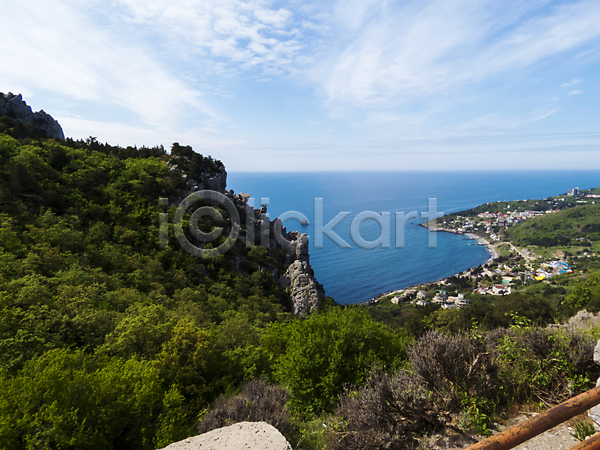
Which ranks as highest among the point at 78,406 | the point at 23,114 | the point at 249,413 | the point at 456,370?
the point at 23,114

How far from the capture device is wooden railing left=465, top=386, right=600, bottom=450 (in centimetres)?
160

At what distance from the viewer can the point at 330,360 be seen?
11180 millimetres

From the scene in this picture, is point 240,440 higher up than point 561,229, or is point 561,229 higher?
point 240,440

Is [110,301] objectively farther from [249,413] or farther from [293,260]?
[293,260]

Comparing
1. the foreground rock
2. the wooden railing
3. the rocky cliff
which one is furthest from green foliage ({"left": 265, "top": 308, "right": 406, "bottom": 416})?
the rocky cliff

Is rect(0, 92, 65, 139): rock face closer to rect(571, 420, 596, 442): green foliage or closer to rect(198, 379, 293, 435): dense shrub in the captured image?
rect(198, 379, 293, 435): dense shrub

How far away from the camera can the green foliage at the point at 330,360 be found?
1098cm

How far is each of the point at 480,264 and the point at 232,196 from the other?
110831 mm

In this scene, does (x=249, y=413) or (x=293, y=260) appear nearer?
(x=249, y=413)

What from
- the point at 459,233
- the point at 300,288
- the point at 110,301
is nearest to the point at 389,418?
the point at 110,301

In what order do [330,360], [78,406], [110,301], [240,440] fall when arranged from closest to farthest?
[240,440] → [78,406] → [330,360] → [110,301]

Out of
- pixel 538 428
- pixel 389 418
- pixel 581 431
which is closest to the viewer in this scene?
pixel 538 428

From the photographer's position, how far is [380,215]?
161125mm

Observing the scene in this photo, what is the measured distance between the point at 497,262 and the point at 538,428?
447ft
